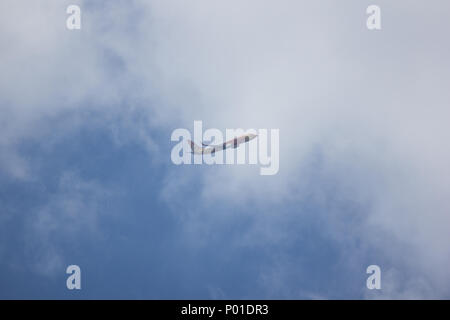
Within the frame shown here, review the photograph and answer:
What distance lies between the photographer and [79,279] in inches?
523

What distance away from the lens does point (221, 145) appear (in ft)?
47.0

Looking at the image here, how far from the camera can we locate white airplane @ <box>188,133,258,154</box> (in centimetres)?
1410

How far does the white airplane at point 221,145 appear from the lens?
46.3ft
